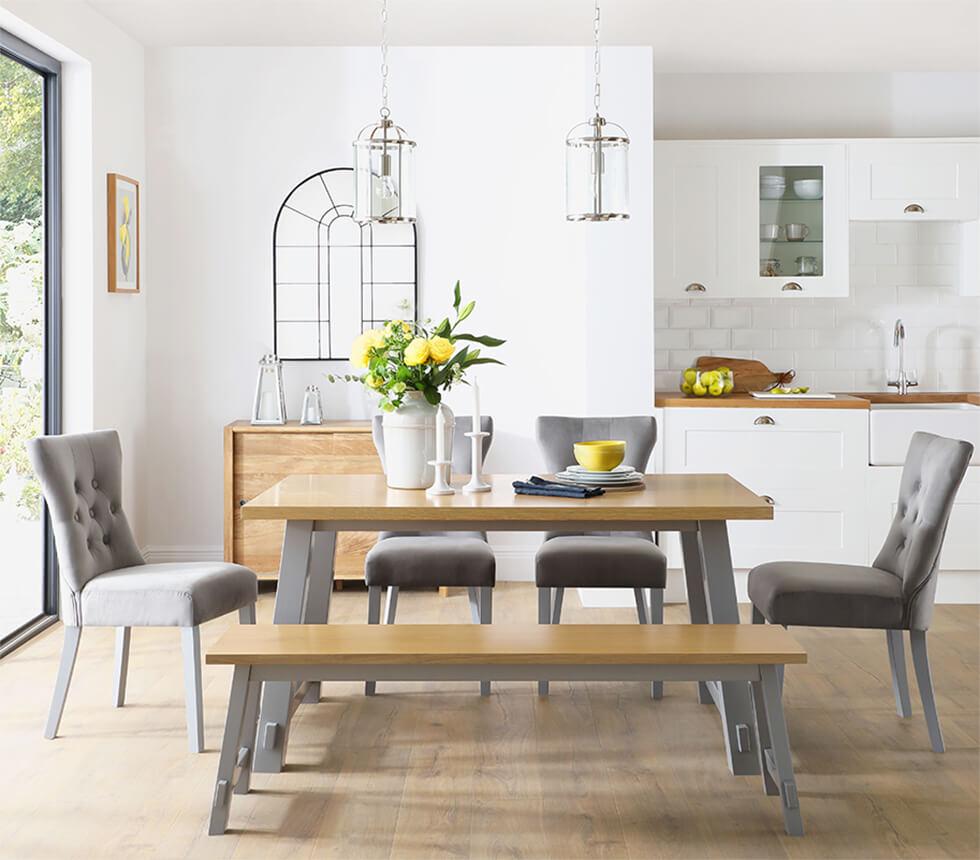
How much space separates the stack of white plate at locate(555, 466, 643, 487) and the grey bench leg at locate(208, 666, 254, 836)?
1.19 meters

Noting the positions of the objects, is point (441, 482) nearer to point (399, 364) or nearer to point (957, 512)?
point (399, 364)

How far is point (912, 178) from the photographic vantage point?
218 inches

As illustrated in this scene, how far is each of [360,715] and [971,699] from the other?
199cm

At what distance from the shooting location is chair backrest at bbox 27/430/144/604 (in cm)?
339

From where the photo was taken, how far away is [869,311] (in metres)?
5.93

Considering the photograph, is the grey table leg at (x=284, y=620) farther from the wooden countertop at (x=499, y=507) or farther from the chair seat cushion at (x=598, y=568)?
the chair seat cushion at (x=598, y=568)

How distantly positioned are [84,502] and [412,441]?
1.04m

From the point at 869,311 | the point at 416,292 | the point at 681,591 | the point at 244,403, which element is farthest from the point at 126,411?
the point at 869,311

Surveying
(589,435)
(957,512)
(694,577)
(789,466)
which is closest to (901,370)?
(957,512)

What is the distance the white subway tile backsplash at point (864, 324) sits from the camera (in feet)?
19.4

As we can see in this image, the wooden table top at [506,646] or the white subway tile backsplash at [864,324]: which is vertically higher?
the white subway tile backsplash at [864,324]

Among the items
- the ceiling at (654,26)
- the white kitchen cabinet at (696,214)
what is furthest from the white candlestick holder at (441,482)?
the white kitchen cabinet at (696,214)

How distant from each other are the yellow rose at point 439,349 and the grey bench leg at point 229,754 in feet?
3.54

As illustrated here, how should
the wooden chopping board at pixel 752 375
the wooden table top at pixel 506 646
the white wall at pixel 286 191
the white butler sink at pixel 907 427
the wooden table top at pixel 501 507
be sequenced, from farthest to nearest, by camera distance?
1. the wooden chopping board at pixel 752 375
2. the white wall at pixel 286 191
3. the white butler sink at pixel 907 427
4. the wooden table top at pixel 501 507
5. the wooden table top at pixel 506 646
